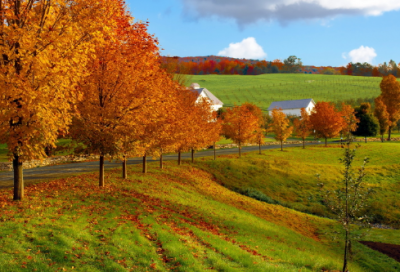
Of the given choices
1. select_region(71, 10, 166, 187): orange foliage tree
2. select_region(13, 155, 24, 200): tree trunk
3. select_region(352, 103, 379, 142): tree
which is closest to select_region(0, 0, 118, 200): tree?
select_region(13, 155, 24, 200): tree trunk

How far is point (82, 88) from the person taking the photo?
16250 millimetres

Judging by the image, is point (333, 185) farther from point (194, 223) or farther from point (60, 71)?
point (60, 71)

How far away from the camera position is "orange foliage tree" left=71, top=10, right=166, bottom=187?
54.0ft

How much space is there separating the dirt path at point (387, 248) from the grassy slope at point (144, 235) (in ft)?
2.12

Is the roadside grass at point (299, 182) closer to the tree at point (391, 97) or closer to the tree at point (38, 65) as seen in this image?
the tree at point (38, 65)

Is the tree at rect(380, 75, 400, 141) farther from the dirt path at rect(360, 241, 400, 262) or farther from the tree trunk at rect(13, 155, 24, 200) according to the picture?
the tree trunk at rect(13, 155, 24, 200)

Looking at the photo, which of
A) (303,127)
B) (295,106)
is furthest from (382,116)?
(295,106)

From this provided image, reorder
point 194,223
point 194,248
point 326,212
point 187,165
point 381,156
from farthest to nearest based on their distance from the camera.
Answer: point 381,156 → point 187,165 → point 326,212 → point 194,223 → point 194,248

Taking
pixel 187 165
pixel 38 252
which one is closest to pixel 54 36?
pixel 38 252

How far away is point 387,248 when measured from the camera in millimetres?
19484

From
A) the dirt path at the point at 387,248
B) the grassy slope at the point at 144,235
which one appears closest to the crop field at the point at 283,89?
the dirt path at the point at 387,248

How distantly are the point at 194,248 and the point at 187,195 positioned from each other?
11023mm

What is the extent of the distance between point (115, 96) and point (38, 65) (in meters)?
6.07

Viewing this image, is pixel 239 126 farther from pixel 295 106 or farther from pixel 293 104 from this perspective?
pixel 293 104
